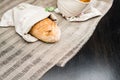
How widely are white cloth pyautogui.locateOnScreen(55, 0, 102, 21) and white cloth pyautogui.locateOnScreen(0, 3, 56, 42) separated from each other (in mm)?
82

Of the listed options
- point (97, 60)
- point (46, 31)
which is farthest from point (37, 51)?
point (97, 60)

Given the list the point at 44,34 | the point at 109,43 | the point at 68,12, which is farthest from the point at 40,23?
the point at 109,43

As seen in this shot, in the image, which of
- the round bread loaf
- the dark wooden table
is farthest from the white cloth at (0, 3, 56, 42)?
the dark wooden table

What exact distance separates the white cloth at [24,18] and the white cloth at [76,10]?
0.27 feet

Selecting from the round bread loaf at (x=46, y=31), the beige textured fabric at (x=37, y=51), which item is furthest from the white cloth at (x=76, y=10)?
the round bread loaf at (x=46, y=31)

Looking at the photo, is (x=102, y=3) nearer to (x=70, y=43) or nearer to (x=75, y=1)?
(x=75, y=1)

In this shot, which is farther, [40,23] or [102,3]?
[102,3]

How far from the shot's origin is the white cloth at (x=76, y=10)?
1.03 meters

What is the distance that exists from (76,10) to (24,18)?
0.79 ft

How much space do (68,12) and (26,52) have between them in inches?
11.6

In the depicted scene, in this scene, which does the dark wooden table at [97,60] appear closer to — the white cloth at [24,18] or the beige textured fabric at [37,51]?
the beige textured fabric at [37,51]

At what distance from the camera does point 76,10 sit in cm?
104

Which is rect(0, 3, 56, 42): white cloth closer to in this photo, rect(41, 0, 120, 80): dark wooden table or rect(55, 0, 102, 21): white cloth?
rect(55, 0, 102, 21): white cloth

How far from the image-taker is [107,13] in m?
1.09
